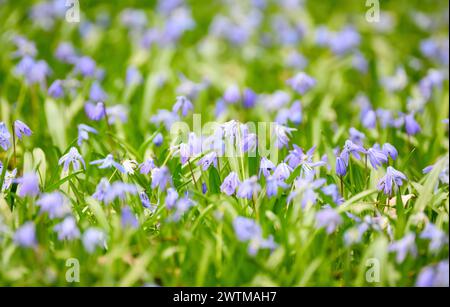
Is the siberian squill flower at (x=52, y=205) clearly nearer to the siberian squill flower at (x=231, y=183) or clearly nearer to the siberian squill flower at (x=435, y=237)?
the siberian squill flower at (x=231, y=183)

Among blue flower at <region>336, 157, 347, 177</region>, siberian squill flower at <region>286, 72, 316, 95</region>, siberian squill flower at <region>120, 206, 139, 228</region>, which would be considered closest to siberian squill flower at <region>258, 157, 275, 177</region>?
blue flower at <region>336, 157, 347, 177</region>

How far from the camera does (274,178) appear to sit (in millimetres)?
3203

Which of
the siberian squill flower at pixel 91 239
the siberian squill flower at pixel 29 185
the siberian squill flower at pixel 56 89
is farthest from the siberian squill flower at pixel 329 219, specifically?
the siberian squill flower at pixel 56 89

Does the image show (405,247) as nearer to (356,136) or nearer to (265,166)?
(265,166)

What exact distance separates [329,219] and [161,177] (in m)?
0.85

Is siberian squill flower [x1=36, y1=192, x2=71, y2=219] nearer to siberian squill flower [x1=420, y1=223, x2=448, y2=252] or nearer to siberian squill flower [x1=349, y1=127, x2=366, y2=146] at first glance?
siberian squill flower [x1=420, y1=223, x2=448, y2=252]

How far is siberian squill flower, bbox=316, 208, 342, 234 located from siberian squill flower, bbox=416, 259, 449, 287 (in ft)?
1.44

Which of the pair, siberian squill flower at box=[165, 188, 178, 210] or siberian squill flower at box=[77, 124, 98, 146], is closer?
siberian squill flower at box=[165, 188, 178, 210]

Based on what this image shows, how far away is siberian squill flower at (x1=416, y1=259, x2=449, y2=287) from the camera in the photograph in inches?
104

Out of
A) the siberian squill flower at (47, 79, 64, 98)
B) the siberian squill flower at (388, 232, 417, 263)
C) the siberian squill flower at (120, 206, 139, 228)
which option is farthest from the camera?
the siberian squill flower at (47, 79, 64, 98)

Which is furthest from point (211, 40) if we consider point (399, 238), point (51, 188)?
point (399, 238)

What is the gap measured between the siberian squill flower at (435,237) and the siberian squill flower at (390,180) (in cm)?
41

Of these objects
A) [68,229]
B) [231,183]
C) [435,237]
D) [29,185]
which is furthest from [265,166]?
[29,185]
